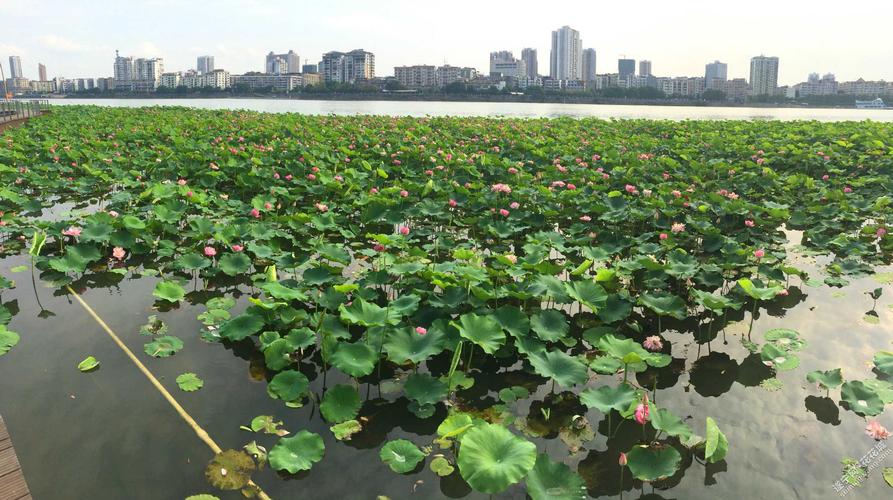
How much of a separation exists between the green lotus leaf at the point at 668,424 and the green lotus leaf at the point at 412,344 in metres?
1.04

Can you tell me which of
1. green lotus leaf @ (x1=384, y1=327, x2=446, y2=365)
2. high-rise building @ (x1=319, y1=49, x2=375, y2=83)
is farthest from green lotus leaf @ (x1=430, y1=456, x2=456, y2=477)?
high-rise building @ (x1=319, y1=49, x2=375, y2=83)

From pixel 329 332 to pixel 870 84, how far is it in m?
167

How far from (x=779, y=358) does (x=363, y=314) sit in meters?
2.40

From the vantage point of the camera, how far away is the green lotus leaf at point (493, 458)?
6.05 ft

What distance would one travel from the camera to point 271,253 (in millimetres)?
4504

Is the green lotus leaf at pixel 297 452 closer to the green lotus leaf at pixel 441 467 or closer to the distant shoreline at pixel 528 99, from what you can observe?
the green lotus leaf at pixel 441 467

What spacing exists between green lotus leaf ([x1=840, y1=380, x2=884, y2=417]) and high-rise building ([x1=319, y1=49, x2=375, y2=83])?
16061 cm

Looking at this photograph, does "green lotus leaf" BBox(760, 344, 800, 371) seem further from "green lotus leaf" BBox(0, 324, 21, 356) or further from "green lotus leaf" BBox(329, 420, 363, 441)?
"green lotus leaf" BBox(0, 324, 21, 356)

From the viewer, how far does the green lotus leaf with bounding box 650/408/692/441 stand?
7.52ft

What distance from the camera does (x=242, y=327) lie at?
3199 millimetres

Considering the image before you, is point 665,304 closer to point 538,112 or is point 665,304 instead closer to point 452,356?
point 452,356

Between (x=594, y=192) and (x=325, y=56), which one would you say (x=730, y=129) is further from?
(x=325, y=56)

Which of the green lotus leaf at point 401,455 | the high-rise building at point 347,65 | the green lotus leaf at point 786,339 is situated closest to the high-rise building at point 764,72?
the high-rise building at point 347,65

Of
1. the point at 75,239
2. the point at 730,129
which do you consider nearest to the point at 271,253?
the point at 75,239
